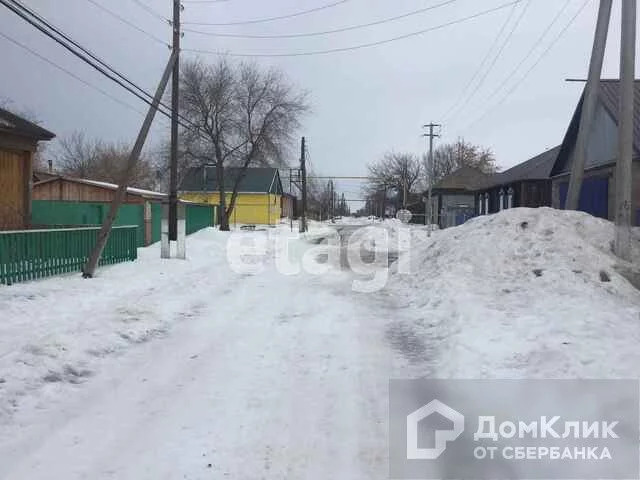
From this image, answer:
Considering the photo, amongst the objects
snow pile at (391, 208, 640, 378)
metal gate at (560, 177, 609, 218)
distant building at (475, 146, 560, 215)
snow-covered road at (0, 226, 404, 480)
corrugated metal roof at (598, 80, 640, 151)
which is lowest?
snow-covered road at (0, 226, 404, 480)

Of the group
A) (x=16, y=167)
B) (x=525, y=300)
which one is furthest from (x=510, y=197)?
(x=525, y=300)

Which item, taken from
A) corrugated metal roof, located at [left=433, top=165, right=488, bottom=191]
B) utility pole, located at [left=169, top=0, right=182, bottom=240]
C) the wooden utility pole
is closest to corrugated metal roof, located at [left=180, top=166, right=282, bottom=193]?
corrugated metal roof, located at [left=433, top=165, right=488, bottom=191]

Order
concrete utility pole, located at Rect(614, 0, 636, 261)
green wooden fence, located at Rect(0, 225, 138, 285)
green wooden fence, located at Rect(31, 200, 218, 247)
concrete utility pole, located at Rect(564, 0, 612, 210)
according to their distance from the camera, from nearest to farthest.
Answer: concrete utility pole, located at Rect(614, 0, 636, 261)
green wooden fence, located at Rect(0, 225, 138, 285)
concrete utility pole, located at Rect(564, 0, 612, 210)
green wooden fence, located at Rect(31, 200, 218, 247)

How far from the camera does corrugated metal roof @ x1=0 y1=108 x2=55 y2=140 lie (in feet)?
51.5

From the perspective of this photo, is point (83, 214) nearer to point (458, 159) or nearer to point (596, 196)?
point (596, 196)

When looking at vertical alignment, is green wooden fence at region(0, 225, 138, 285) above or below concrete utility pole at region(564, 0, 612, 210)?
below

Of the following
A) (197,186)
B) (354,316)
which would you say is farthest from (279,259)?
(197,186)

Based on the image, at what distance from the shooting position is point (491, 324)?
778 cm

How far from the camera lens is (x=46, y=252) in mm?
12258

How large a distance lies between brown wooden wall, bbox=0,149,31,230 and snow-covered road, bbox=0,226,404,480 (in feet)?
34.4

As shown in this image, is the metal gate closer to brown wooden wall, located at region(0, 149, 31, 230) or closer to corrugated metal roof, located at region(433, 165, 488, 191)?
brown wooden wall, located at region(0, 149, 31, 230)

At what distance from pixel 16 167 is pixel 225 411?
50.3ft

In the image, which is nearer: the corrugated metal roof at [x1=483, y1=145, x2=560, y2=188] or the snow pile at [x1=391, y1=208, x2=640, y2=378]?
the snow pile at [x1=391, y1=208, x2=640, y2=378]

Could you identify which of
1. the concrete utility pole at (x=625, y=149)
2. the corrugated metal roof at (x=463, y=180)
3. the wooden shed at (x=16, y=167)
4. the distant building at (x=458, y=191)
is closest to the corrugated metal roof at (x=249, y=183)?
the distant building at (x=458, y=191)
